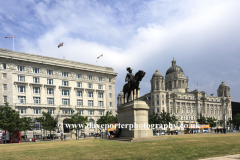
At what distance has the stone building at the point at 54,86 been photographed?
243ft

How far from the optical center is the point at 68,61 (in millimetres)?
88625

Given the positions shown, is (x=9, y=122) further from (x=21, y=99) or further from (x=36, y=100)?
(x=36, y=100)

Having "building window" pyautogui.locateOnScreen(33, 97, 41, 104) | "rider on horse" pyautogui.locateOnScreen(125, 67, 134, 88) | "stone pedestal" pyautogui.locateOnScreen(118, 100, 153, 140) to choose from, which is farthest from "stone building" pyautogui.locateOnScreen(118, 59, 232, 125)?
"stone pedestal" pyautogui.locateOnScreen(118, 100, 153, 140)

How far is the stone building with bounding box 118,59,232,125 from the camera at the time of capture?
139 metres

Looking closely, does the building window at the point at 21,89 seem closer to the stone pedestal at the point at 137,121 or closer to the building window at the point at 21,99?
the building window at the point at 21,99

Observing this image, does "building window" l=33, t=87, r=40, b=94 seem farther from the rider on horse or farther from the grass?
the grass

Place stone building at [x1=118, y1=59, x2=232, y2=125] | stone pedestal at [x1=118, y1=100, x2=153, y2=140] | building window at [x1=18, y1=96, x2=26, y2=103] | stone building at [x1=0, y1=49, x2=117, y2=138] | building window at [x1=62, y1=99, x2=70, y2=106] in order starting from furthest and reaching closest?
stone building at [x1=118, y1=59, x2=232, y2=125], building window at [x1=62, y1=99, x2=70, y2=106], building window at [x1=18, y1=96, x2=26, y2=103], stone building at [x1=0, y1=49, x2=117, y2=138], stone pedestal at [x1=118, y1=100, x2=153, y2=140]

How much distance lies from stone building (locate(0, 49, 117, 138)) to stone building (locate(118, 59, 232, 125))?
48350 millimetres

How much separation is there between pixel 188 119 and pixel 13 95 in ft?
359

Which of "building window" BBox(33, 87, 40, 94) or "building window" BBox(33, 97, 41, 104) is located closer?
"building window" BBox(33, 97, 41, 104)

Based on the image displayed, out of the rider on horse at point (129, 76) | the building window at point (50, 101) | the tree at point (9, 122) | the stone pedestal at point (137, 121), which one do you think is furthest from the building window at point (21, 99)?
the stone pedestal at point (137, 121)

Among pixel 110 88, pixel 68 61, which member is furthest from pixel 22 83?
pixel 110 88

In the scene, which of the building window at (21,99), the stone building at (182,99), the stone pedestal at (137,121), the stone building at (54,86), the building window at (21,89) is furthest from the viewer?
the stone building at (182,99)

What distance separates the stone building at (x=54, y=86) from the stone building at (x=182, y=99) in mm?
48350
